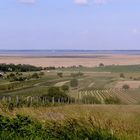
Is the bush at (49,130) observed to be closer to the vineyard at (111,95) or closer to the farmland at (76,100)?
the farmland at (76,100)

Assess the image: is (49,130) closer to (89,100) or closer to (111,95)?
(89,100)

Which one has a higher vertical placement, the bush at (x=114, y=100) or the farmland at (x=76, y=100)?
the farmland at (x=76, y=100)

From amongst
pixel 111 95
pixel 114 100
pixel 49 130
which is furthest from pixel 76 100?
pixel 49 130

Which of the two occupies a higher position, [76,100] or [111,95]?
[76,100]

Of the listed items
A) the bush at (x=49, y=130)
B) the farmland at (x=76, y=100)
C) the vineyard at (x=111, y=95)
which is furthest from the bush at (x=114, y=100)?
the bush at (x=49, y=130)

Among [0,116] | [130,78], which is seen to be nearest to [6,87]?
[130,78]

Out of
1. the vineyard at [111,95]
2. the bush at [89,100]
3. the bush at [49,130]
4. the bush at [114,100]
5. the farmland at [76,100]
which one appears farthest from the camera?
the vineyard at [111,95]

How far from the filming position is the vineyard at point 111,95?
57.7 metres

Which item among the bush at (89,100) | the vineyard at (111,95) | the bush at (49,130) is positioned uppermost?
the bush at (49,130)

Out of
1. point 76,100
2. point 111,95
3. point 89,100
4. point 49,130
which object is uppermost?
point 49,130

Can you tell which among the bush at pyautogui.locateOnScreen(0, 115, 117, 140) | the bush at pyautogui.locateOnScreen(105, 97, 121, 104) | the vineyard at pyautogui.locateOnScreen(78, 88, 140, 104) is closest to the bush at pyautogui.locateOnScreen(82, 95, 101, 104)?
the vineyard at pyautogui.locateOnScreen(78, 88, 140, 104)

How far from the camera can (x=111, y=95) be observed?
6244 cm

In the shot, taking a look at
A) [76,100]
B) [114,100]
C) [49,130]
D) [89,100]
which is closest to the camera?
[49,130]

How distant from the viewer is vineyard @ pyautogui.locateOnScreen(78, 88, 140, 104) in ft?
189
